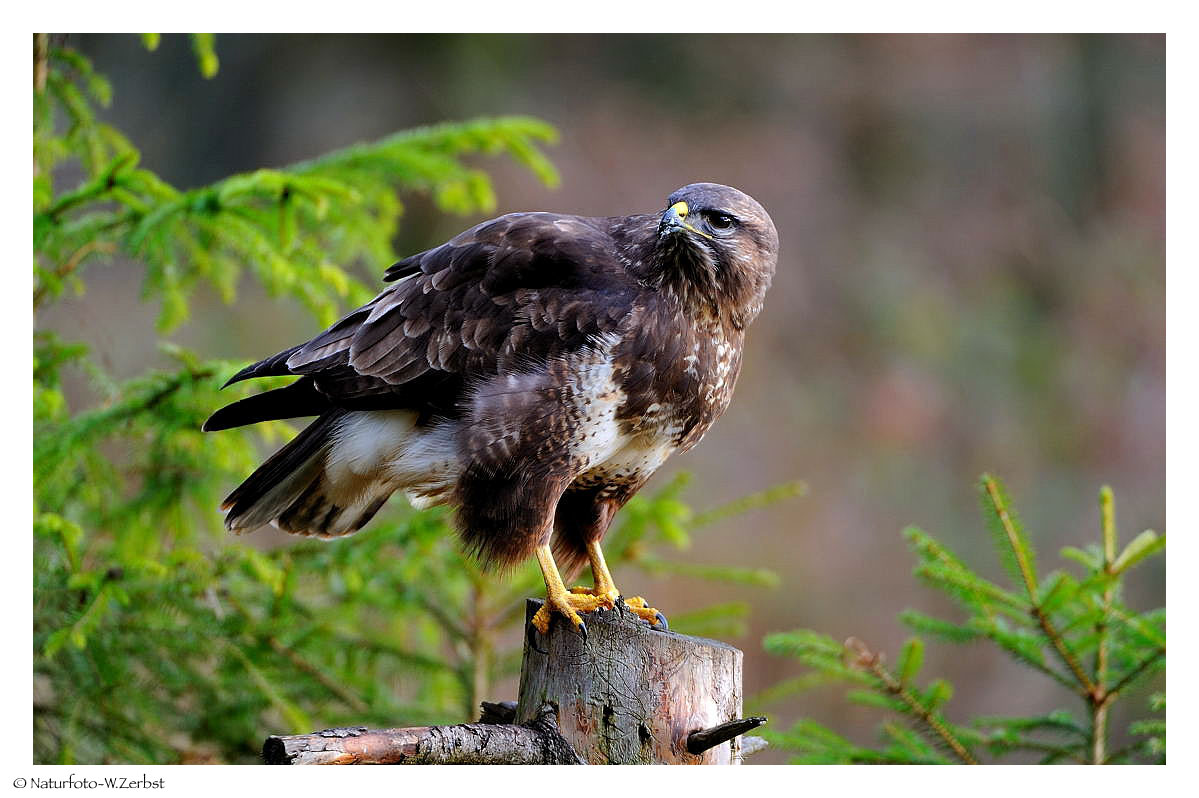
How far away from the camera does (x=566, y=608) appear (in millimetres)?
3039

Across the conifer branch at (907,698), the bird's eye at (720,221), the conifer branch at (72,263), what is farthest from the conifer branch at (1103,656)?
the conifer branch at (72,263)

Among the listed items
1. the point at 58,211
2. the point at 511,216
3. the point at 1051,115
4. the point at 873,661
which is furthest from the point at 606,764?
the point at 1051,115

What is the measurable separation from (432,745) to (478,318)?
115 centimetres

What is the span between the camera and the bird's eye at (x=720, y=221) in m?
3.07

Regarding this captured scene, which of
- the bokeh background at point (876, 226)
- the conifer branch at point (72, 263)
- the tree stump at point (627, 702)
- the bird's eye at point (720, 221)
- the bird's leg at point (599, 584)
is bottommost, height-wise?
the tree stump at point (627, 702)

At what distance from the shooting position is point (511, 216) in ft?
10.8

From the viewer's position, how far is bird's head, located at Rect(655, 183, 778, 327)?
10.0 ft

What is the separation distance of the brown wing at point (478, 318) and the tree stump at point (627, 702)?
2.46 feet

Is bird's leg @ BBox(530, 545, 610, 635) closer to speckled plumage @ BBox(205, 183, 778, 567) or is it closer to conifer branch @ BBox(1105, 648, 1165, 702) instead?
speckled plumage @ BBox(205, 183, 778, 567)

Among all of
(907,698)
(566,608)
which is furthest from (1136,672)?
(566,608)

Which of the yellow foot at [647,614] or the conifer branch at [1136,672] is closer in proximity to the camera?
Answer: the yellow foot at [647,614]

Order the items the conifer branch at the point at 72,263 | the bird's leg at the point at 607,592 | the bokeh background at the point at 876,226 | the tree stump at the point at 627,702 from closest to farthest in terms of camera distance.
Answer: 1. the tree stump at the point at 627,702
2. the bird's leg at the point at 607,592
3. the conifer branch at the point at 72,263
4. the bokeh background at the point at 876,226

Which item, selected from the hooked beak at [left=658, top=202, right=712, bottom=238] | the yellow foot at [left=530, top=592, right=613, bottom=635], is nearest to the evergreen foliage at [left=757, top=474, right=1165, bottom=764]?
the yellow foot at [left=530, top=592, right=613, bottom=635]

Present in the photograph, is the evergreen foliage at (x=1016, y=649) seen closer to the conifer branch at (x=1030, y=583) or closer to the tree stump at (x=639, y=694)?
the conifer branch at (x=1030, y=583)
